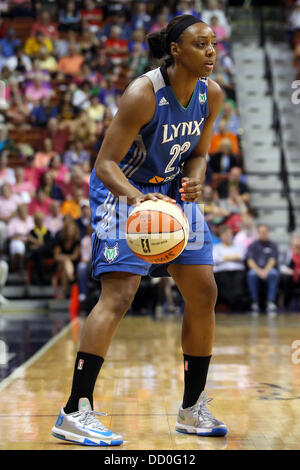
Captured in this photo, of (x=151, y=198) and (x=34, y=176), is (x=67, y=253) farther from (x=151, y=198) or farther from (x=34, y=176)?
(x=151, y=198)

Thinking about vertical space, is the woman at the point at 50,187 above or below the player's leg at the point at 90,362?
above

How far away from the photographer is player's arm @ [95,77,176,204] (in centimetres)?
343

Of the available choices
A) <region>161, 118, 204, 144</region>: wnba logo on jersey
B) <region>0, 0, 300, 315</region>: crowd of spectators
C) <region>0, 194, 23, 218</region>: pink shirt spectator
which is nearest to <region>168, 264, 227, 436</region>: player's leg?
<region>161, 118, 204, 144</region>: wnba logo on jersey

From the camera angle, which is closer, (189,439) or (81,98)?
(189,439)

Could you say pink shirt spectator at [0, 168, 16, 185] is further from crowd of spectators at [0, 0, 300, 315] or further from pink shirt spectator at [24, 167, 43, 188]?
pink shirt spectator at [24, 167, 43, 188]

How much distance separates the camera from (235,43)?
17766mm

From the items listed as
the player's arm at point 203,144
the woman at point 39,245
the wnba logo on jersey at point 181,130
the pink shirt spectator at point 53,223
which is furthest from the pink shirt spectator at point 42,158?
the wnba logo on jersey at point 181,130

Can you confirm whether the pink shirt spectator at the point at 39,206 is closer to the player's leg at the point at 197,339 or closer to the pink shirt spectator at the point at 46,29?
the pink shirt spectator at the point at 46,29

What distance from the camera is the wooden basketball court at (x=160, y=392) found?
3475 millimetres
